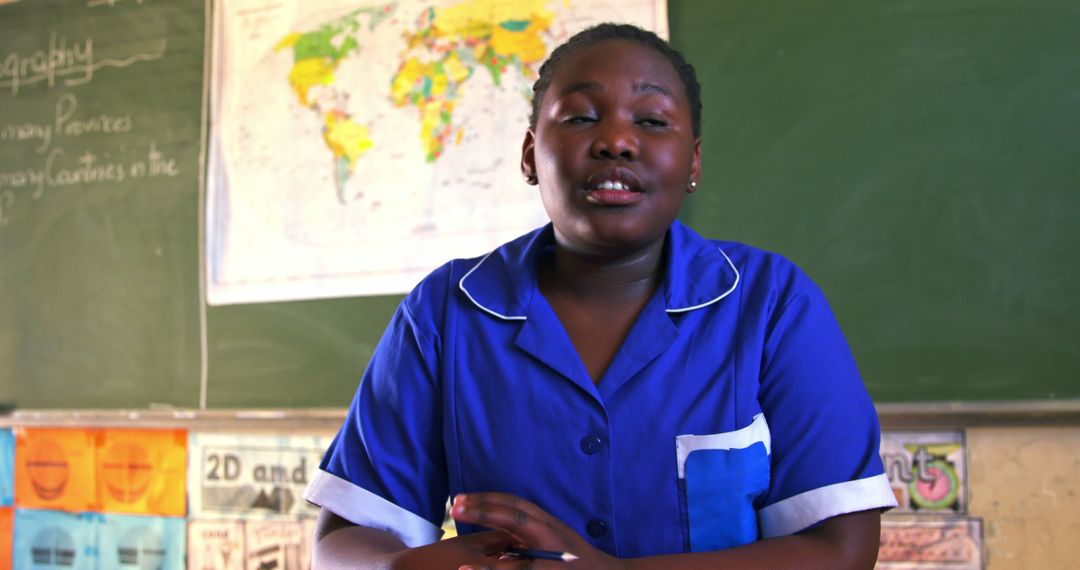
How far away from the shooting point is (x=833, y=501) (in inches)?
31.8

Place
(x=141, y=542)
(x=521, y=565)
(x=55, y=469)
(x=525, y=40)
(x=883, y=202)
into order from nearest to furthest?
(x=521, y=565), (x=883, y=202), (x=525, y=40), (x=141, y=542), (x=55, y=469)

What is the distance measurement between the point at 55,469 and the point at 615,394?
218cm

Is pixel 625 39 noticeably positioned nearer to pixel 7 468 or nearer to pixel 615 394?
pixel 615 394

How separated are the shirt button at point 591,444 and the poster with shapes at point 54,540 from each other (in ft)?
6.71

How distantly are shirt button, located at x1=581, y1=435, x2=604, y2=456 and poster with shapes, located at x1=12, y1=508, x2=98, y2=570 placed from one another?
2.05 meters

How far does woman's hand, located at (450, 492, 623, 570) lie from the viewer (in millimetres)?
744

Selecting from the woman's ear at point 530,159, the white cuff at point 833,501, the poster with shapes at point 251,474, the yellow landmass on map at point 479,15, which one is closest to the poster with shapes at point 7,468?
the poster with shapes at point 251,474

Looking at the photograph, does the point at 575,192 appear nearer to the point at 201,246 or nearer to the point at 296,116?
the point at 296,116

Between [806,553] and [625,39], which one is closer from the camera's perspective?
[806,553]

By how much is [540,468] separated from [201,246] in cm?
178

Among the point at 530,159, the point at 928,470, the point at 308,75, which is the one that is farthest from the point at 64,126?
the point at 928,470

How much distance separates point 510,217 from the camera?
208 centimetres

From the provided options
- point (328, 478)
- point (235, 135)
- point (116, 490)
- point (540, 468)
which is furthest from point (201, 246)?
point (540, 468)

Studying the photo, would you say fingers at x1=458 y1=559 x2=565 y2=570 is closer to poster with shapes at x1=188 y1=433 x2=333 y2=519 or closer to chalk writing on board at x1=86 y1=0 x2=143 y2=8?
poster with shapes at x1=188 y1=433 x2=333 y2=519
